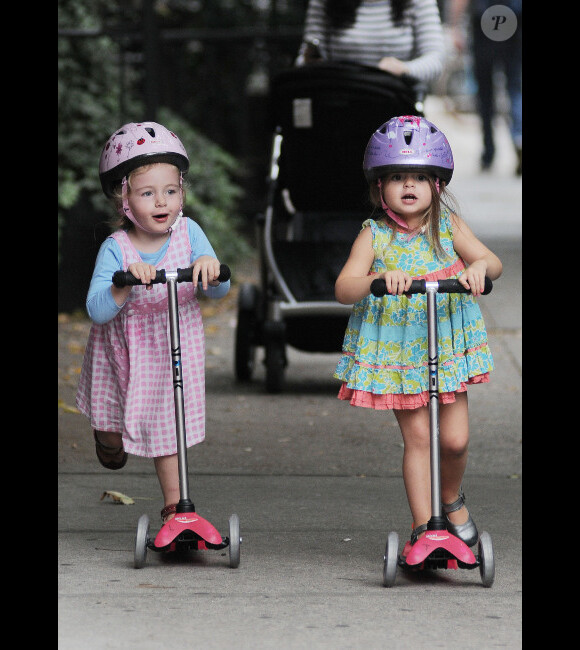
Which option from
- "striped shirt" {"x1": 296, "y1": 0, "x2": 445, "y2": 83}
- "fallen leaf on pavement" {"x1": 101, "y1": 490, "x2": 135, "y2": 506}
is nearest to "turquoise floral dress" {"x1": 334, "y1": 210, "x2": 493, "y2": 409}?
"fallen leaf on pavement" {"x1": 101, "y1": 490, "x2": 135, "y2": 506}

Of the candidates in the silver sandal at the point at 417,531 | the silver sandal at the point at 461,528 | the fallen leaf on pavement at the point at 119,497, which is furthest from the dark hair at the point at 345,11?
the silver sandal at the point at 417,531

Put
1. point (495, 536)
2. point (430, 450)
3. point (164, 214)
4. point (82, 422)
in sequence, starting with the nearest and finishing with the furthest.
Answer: point (430, 450) < point (164, 214) < point (495, 536) < point (82, 422)

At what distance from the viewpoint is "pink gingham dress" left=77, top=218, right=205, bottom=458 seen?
459 centimetres

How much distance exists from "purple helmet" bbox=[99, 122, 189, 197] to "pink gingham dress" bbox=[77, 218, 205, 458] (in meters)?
0.23

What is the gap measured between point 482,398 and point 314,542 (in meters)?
2.83

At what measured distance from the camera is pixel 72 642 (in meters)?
3.71

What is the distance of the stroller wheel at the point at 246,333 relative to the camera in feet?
24.8

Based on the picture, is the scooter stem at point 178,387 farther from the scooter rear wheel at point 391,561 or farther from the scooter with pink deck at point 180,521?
the scooter rear wheel at point 391,561

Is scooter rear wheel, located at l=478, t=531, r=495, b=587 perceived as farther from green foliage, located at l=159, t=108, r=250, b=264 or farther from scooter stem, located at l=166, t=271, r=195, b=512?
green foliage, located at l=159, t=108, r=250, b=264

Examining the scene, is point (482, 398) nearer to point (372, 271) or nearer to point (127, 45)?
point (372, 271)

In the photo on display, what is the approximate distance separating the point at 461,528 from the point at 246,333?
318cm

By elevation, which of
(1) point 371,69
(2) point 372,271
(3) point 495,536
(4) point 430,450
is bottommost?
(3) point 495,536
